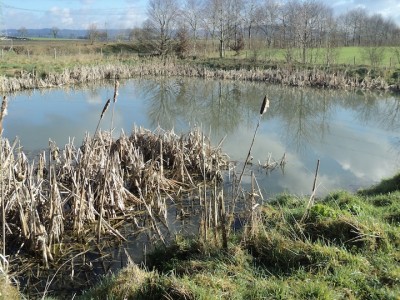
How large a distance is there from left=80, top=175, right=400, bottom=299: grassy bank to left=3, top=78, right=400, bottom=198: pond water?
11.5ft

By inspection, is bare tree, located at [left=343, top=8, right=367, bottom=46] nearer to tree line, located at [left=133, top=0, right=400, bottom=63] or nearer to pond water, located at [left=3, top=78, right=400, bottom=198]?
tree line, located at [left=133, top=0, right=400, bottom=63]

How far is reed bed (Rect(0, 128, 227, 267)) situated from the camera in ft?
18.8

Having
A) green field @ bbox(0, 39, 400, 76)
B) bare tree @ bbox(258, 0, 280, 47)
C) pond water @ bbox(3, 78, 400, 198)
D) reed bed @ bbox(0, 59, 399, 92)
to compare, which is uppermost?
bare tree @ bbox(258, 0, 280, 47)

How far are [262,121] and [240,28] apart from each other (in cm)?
3483

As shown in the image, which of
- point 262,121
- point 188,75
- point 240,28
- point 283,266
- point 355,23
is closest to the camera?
point 283,266

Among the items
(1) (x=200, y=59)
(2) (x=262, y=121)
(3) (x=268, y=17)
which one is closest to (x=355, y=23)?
(3) (x=268, y=17)

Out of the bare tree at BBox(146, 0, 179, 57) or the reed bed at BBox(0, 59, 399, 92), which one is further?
the bare tree at BBox(146, 0, 179, 57)

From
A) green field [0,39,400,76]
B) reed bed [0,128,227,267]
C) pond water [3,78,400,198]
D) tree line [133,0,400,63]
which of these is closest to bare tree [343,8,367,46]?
tree line [133,0,400,63]

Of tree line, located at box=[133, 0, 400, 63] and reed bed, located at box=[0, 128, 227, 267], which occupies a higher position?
tree line, located at box=[133, 0, 400, 63]

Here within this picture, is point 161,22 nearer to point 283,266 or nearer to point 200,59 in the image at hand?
point 200,59

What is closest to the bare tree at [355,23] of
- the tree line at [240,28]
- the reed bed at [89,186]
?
the tree line at [240,28]

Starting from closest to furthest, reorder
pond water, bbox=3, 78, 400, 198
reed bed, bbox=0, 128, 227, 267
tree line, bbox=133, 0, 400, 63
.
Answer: reed bed, bbox=0, 128, 227, 267
pond water, bbox=3, 78, 400, 198
tree line, bbox=133, 0, 400, 63

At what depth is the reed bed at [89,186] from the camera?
18.8ft

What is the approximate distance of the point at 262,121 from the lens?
17406 millimetres
